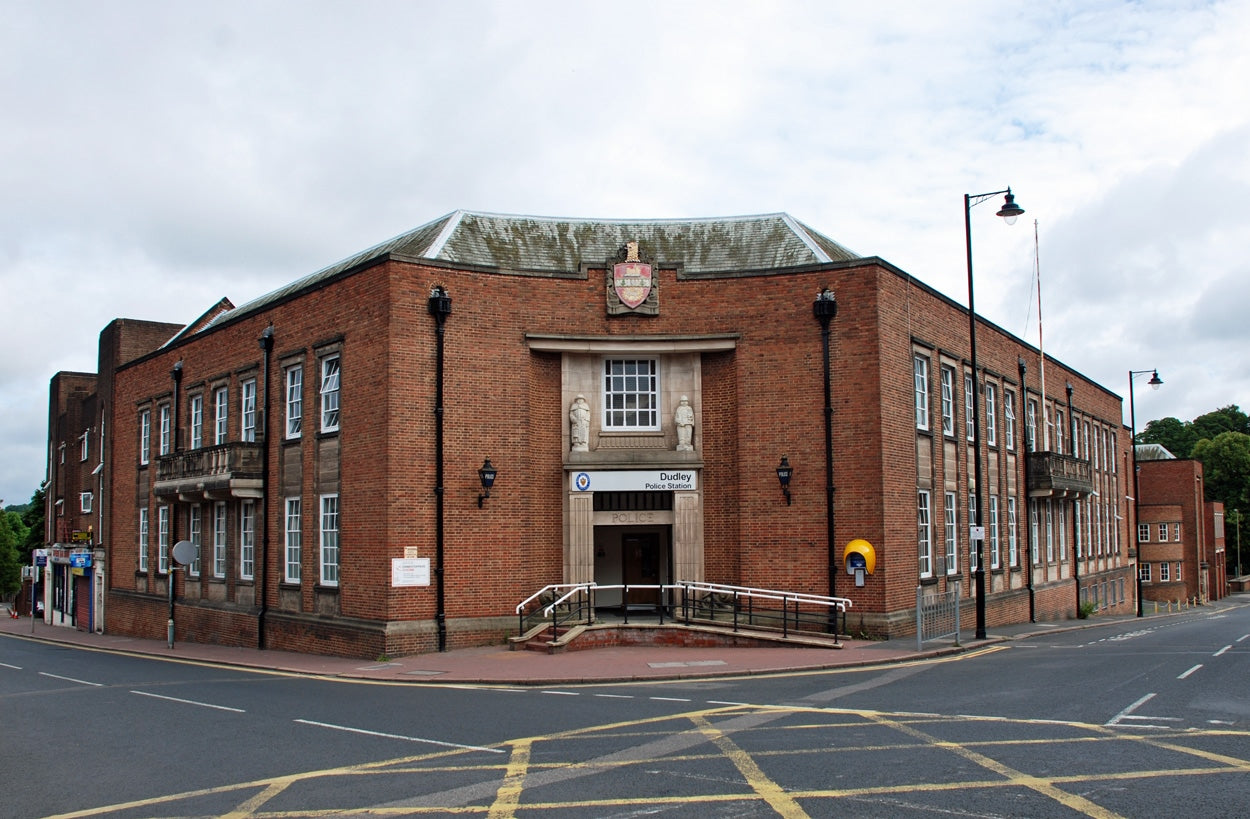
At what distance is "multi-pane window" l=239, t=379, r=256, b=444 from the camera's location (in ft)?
91.1

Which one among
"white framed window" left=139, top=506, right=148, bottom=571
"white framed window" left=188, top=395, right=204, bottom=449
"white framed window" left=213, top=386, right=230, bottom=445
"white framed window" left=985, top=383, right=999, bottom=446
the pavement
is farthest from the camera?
"white framed window" left=139, top=506, right=148, bottom=571

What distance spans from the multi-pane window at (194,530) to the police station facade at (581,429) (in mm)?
3645

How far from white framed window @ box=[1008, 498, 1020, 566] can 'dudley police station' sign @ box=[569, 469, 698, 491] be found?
541 inches

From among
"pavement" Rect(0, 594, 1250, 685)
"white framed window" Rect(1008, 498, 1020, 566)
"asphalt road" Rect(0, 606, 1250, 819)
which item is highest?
"white framed window" Rect(1008, 498, 1020, 566)

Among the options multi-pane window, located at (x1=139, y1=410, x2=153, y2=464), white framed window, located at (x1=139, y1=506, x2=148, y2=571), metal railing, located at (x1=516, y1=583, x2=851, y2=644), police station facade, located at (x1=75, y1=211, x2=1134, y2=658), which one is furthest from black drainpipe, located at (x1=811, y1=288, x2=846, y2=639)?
white framed window, located at (x1=139, y1=506, x2=148, y2=571)

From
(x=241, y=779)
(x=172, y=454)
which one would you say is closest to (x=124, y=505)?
(x=172, y=454)

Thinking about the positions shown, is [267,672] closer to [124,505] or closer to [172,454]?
[172,454]

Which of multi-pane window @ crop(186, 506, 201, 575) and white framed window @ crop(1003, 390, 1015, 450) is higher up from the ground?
white framed window @ crop(1003, 390, 1015, 450)

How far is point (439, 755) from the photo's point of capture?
10867mm

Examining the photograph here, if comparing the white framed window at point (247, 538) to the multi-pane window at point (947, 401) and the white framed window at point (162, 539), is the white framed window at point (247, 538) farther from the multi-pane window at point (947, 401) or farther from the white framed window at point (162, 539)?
the multi-pane window at point (947, 401)

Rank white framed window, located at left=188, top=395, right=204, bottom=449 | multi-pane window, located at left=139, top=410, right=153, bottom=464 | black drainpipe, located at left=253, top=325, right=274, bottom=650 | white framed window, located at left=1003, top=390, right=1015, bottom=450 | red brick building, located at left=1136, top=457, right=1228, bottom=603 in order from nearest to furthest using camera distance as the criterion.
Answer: black drainpipe, located at left=253, top=325, right=274, bottom=650 → white framed window, located at left=188, top=395, right=204, bottom=449 → white framed window, located at left=1003, top=390, right=1015, bottom=450 → multi-pane window, located at left=139, top=410, right=153, bottom=464 → red brick building, located at left=1136, top=457, right=1228, bottom=603

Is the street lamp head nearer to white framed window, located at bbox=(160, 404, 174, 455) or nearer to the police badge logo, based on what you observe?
the police badge logo

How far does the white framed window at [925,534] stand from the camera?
24875mm

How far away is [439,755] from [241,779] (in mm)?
1935
